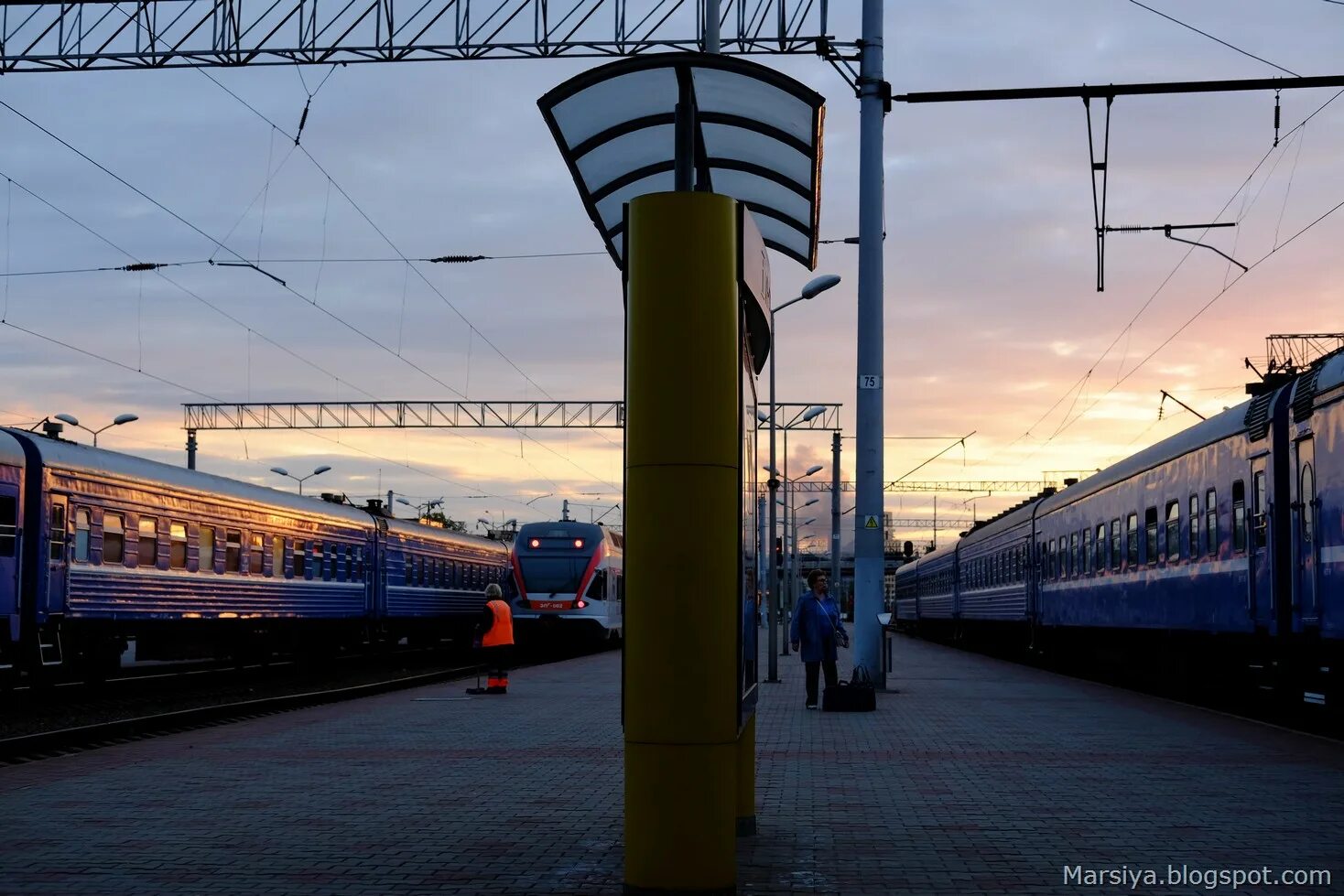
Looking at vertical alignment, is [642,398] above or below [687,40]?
below

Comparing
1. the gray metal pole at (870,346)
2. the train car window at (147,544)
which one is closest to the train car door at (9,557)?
the train car window at (147,544)

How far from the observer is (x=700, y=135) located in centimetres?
982

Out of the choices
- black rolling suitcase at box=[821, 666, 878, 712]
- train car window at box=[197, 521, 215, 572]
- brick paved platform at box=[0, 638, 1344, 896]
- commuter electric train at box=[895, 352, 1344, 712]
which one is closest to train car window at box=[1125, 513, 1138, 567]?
commuter electric train at box=[895, 352, 1344, 712]

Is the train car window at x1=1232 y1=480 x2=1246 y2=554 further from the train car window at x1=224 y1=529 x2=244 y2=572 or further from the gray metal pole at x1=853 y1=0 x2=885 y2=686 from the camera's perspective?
the train car window at x1=224 y1=529 x2=244 y2=572

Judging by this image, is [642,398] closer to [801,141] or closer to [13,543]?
[801,141]

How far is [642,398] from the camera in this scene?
7.54m

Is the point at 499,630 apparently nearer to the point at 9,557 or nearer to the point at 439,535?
the point at 9,557

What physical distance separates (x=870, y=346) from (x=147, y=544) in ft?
37.0

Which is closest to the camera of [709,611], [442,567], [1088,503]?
[709,611]

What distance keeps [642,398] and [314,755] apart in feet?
24.9

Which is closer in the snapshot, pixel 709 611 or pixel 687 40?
pixel 709 611

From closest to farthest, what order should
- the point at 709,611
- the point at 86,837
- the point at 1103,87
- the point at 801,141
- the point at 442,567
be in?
the point at 709,611
the point at 86,837
the point at 801,141
the point at 1103,87
the point at 442,567

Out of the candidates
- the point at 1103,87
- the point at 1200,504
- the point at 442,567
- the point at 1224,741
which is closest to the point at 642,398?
the point at 1224,741

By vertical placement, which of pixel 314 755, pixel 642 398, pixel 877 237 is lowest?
pixel 314 755
